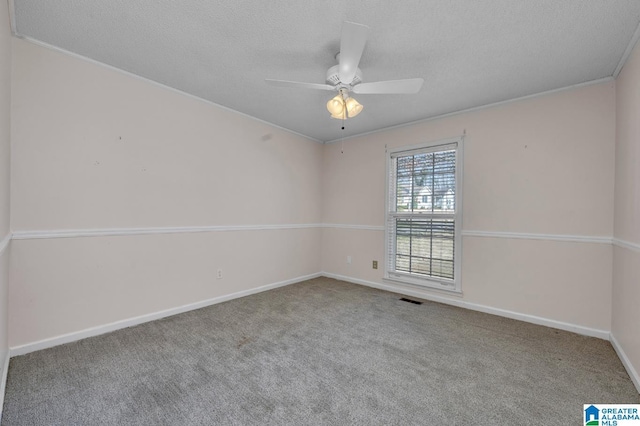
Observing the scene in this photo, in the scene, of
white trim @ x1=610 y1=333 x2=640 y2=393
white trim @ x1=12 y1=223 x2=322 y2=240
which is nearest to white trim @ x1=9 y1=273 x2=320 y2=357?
white trim @ x1=12 y1=223 x2=322 y2=240

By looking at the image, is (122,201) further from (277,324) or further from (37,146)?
(277,324)

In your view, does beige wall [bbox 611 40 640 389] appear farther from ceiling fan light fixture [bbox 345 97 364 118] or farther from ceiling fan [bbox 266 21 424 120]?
ceiling fan light fixture [bbox 345 97 364 118]

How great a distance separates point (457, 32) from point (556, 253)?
7.51 feet

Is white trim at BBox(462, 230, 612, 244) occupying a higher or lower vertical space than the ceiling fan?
lower

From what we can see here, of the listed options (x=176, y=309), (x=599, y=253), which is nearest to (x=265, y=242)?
(x=176, y=309)

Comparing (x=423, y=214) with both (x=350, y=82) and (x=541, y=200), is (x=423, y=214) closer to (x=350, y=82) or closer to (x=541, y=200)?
(x=541, y=200)

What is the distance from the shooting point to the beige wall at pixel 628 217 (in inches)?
71.8

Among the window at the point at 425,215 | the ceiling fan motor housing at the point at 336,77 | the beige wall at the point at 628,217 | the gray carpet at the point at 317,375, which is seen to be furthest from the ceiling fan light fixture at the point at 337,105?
the beige wall at the point at 628,217

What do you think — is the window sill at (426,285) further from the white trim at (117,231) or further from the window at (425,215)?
the white trim at (117,231)

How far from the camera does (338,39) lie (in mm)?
1893

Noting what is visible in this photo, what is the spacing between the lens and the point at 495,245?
2.96 metres

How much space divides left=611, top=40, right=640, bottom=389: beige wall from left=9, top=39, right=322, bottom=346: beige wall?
3.50 metres

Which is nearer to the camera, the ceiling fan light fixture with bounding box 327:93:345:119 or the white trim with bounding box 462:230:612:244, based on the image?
the ceiling fan light fixture with bounding box 327:93:345:119

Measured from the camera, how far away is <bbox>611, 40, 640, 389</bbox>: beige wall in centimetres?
182
